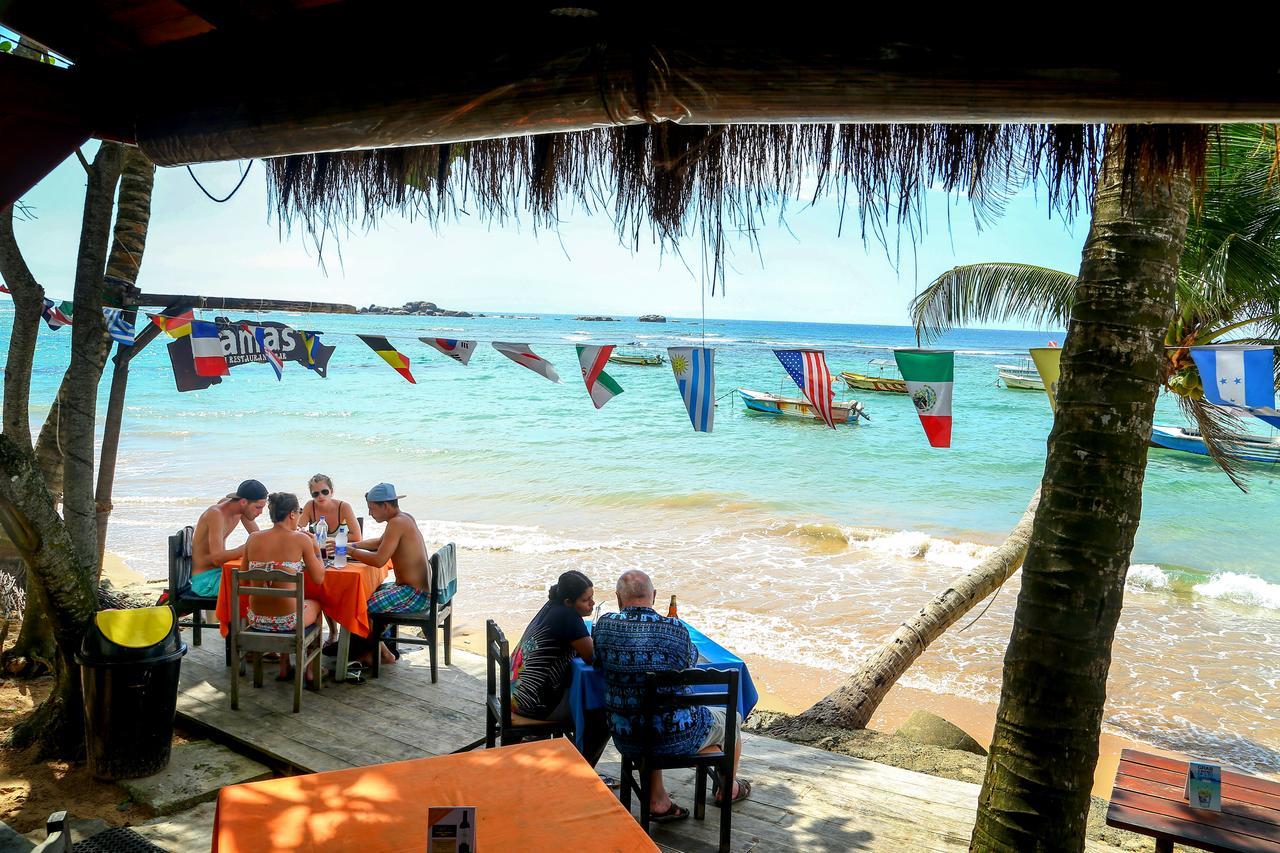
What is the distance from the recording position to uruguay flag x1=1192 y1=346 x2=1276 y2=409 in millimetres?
4141

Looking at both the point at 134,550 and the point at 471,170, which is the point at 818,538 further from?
the point at 471,170

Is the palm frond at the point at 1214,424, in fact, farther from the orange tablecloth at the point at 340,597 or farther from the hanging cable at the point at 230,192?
the hanging cable at the point at 230,192

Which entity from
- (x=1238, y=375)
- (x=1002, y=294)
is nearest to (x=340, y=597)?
(x=1238, y=375)

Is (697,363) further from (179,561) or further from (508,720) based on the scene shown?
(179,561)

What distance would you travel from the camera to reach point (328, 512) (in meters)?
6.65

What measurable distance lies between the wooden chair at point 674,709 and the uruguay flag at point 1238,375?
2.82 metres

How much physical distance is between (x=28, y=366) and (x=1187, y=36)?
7.73 m

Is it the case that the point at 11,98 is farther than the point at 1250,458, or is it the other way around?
the point at 1250,458

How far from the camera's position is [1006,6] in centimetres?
110

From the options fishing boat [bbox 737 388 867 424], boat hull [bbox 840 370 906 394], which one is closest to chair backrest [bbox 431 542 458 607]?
fishing boat [bbox 737 388 867 424]

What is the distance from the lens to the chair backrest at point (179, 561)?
234 inches

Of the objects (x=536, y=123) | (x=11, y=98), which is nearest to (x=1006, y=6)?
(x=536, y=123)

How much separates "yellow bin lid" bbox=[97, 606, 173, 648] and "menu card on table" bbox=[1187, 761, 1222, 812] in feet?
15.8

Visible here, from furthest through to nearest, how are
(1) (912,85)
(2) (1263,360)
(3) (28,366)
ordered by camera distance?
(3) (28,366), (2) (1263,360), (1) (912,85)
